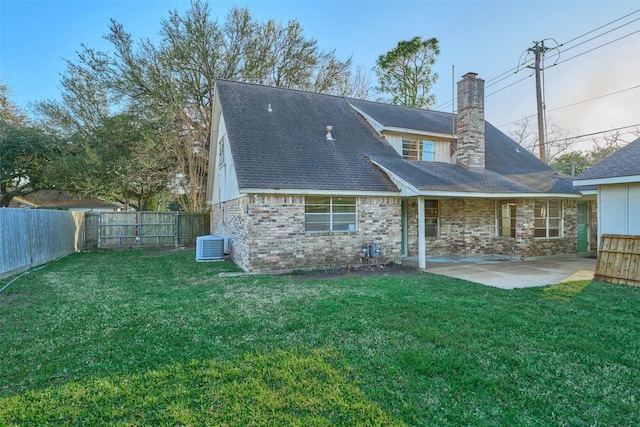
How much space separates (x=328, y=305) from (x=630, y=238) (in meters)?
7.36

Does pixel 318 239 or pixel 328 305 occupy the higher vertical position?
pixel 318 239

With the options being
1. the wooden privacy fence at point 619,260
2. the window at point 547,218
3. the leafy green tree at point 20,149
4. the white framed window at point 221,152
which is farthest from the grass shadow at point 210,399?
the leafy green tree at point 20,149

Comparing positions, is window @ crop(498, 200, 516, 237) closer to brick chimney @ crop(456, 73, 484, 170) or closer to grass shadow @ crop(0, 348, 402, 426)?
brick chimney @ crop(456, 73, 484, 170)

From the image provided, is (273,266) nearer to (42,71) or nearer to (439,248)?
(439,248)

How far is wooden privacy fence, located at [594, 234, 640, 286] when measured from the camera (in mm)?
7449

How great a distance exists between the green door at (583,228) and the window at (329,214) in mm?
9407

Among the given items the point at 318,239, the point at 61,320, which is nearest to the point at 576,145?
the point at 318,239

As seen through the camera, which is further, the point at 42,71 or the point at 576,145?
the point at 576,145

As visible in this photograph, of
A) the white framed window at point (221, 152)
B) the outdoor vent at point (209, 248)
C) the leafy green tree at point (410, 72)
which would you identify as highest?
the leafy green tree at point (410, 72)

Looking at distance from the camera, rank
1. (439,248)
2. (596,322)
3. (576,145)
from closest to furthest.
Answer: (596,322) → (439,248) → (576,145)

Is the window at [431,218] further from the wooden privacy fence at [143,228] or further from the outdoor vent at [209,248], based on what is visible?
the wooden privacy fence at [143,228]

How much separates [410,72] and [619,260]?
21.2 meters

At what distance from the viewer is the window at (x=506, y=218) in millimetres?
12109

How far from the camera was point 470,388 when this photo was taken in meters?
3.12
